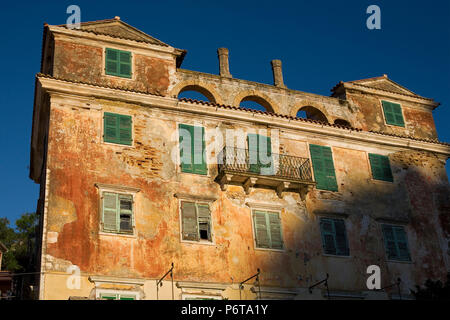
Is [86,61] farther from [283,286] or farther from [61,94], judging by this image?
[283,286]

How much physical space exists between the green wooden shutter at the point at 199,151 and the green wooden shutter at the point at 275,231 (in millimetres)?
2963

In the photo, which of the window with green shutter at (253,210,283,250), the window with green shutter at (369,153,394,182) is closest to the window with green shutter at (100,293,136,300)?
the window with green shutter at (253,210,283,250)

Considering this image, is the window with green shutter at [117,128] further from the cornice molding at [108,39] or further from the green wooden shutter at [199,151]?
the cornice molding at [108,39]

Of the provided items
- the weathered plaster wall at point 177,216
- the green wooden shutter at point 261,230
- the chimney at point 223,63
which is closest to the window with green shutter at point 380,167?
the weathered plaster wall at point 177,216

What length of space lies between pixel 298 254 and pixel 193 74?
27.0ft

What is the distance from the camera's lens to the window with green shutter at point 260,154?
23.0 m

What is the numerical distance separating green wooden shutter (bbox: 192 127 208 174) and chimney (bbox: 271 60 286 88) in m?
5.11

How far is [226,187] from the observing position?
22.4m

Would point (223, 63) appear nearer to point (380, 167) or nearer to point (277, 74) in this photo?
point (277, 74)

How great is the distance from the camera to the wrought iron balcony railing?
22531 mm

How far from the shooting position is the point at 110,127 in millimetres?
21703

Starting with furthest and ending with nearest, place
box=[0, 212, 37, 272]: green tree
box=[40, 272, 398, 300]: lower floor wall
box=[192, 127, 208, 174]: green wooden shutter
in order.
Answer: box=[0, 212, 37, 272]: green tree
box=[192, 127, 208, 174]: green wooden shutter
box=[40, 272, 398, 300]: lower floor wall

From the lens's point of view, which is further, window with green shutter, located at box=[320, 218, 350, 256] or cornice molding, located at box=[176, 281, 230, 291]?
window with green shutter, located at box=[320, 218, 350, 256]

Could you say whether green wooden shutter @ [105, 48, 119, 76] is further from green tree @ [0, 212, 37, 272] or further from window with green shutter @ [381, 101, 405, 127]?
green tree @ [0, 212, 37, 272]
